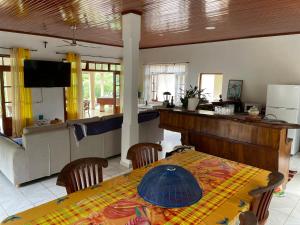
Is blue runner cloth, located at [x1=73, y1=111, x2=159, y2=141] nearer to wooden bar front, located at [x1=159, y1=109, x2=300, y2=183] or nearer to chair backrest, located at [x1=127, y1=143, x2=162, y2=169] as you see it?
wooden bar front, located at [x1=159, y1=109, x2=300, y2=183]

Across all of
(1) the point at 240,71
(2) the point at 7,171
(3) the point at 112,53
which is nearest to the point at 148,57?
(3) the point at 112,53

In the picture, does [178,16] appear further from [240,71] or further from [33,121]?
[33,121]

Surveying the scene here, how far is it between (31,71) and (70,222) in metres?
6.22

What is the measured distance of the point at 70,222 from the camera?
1.39m

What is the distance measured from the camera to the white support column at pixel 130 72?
4.05 metres

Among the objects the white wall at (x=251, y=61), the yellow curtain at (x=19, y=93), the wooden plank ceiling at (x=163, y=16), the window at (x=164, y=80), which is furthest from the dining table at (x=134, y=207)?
the window at (x=164, y=80)

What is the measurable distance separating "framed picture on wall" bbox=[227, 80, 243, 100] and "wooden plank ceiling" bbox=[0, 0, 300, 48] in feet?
4.22

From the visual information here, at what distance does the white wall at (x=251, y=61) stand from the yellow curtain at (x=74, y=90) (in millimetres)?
3519

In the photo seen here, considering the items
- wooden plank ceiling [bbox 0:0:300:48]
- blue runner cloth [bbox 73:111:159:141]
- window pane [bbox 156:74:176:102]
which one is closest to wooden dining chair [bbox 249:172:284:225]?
wooden plank ceiling [bbox 0:0:300:48]

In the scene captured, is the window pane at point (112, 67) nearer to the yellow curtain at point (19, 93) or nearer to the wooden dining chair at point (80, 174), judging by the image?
the yellow curtain at point (19, 93)

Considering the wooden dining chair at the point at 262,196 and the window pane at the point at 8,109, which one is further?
the window pane at the point at 8,109

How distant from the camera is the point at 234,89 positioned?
21.9 feet

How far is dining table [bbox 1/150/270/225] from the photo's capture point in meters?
1.42

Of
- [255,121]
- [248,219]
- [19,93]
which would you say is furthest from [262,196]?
[19,93]
